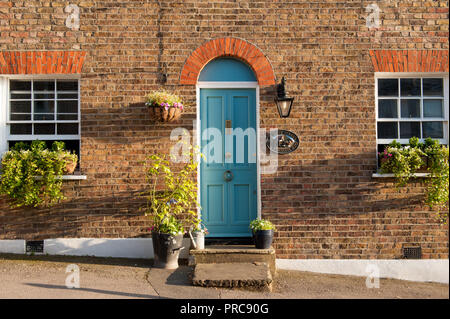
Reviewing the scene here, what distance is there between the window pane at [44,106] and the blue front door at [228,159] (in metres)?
2.40

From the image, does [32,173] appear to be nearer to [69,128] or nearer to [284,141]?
[69,128]

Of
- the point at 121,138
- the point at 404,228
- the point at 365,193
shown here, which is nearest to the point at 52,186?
the point at 121,138

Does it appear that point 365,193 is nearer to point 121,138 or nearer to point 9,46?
point 121,138

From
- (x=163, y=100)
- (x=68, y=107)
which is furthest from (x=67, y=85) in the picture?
(x=163, y=100)

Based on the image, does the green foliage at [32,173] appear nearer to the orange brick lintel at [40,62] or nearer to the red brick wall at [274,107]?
the red brick wall at [274,107]

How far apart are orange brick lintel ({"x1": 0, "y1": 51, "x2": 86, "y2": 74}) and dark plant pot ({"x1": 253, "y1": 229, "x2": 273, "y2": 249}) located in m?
3.74

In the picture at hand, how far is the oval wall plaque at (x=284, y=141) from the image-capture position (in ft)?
22.1

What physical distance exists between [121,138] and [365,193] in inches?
153

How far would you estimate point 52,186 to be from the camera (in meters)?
6.52

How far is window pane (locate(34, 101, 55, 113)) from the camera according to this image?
694 centimetres

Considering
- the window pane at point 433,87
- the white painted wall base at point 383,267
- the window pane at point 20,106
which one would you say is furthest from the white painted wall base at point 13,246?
the window pane at point 433,87

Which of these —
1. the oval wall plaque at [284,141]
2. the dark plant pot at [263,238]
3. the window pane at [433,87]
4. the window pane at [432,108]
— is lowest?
the dark plant pot at [263,238]

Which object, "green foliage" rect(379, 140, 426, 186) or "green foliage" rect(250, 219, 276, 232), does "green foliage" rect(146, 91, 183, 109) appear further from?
"green foliage" rect(379, 140, 426, 186)

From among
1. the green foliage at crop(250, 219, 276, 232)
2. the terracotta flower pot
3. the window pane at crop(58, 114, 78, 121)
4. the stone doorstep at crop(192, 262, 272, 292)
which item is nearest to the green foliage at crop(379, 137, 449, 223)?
the green foliage at crop(250, 219, 276, 232)
